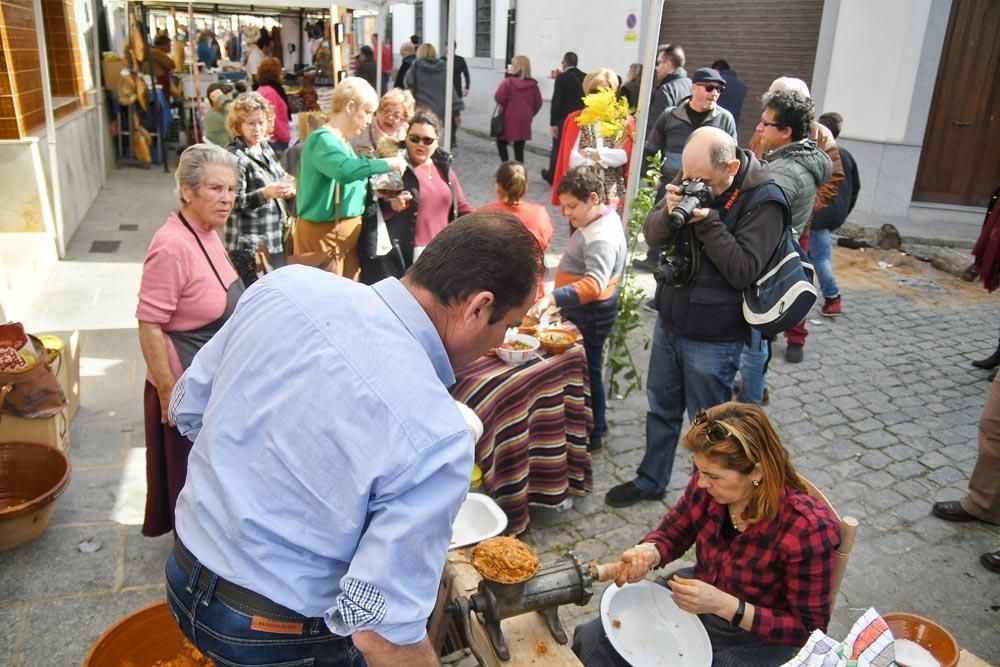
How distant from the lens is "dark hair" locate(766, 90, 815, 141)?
4395mm

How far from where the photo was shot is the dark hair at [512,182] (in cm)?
439

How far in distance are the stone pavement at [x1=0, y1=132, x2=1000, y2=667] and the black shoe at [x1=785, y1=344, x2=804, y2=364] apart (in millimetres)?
81

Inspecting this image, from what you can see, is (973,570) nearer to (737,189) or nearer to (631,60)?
(737,189)

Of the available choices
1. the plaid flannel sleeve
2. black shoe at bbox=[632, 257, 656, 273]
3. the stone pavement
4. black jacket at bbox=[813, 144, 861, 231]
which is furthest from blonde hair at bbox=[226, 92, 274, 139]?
black jacket at bbox=[813, 144, 861, 231]

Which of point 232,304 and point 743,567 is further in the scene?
point 232,304

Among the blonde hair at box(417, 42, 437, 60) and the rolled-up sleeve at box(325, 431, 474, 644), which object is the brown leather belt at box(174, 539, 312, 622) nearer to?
the rolled-up sleeve at box(325, 431, 474, 644)

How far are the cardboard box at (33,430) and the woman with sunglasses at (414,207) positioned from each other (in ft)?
7.27

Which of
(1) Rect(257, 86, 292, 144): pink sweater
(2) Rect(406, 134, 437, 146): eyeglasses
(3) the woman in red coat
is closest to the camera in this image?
(2) Rect(406, 134, 437, 146): eyeglasses

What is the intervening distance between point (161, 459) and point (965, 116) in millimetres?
11011

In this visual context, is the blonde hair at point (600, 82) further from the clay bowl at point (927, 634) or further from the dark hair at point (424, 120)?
the clay bowl at point (927, 634)

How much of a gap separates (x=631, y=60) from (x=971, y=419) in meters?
10.2

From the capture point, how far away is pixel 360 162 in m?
4.93

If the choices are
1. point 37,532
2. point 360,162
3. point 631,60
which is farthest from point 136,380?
point 631,60

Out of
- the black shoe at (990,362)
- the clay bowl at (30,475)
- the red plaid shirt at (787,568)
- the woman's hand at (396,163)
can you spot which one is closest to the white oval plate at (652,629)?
the red plaid shirt at (787,568)
